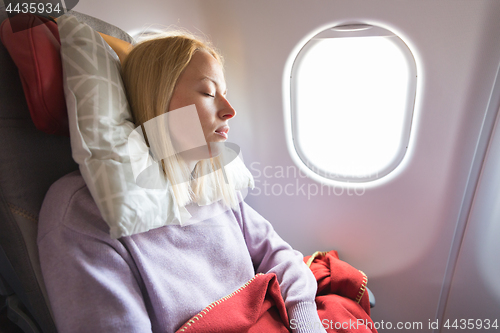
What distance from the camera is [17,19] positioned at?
2.21 ft

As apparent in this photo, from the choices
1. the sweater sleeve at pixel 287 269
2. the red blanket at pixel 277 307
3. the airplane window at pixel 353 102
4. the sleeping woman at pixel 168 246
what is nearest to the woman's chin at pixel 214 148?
the sleeping woman at pixel 168 246

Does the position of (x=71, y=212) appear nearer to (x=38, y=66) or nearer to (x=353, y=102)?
(x=38, y=66)

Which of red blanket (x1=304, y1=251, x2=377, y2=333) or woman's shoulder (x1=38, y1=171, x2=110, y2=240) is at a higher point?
woman's shoulder (x1=38, y1=171, x2=110, y2=240)

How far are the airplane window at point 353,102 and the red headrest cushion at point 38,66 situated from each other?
0.95 meters

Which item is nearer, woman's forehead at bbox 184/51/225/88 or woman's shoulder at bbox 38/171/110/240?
woman's shoulder at bbox 38/171/110/240

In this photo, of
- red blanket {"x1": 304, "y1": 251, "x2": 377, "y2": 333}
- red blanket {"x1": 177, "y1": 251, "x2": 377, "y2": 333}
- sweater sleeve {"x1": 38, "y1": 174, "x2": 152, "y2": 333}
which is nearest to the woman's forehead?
sweater sleeve {"x1": 38, "y1": 174, "x2": 152, "y2": 333}

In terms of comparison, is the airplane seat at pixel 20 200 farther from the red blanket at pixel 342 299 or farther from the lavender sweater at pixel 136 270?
the red blanket at pixel 342 299

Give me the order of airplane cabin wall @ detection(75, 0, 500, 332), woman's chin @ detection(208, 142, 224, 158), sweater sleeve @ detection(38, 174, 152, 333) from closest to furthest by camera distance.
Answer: sweater sleeve @ detection(38, 174, 152, 333) → woman's chin @ detection(208, 142, 224, 158) → airplane cabin wall @ detection(75, 0, 500, 332)

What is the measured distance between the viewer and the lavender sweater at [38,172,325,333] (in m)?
0.62

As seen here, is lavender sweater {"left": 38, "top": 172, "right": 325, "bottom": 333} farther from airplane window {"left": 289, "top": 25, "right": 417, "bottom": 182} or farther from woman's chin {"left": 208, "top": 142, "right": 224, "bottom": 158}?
airplane window {"left": 289, "top": 25, "right": 417, "bottom": 182}

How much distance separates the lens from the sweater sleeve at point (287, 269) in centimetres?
96

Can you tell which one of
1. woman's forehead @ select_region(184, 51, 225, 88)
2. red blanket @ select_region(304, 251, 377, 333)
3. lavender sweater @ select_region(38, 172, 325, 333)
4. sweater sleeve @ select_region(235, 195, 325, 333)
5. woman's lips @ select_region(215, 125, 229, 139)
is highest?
woman's forehead @ select_region(184, 51, 225, 88)

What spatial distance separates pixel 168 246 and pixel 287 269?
0.51m

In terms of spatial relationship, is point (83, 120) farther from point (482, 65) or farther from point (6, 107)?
point (482, 65)
